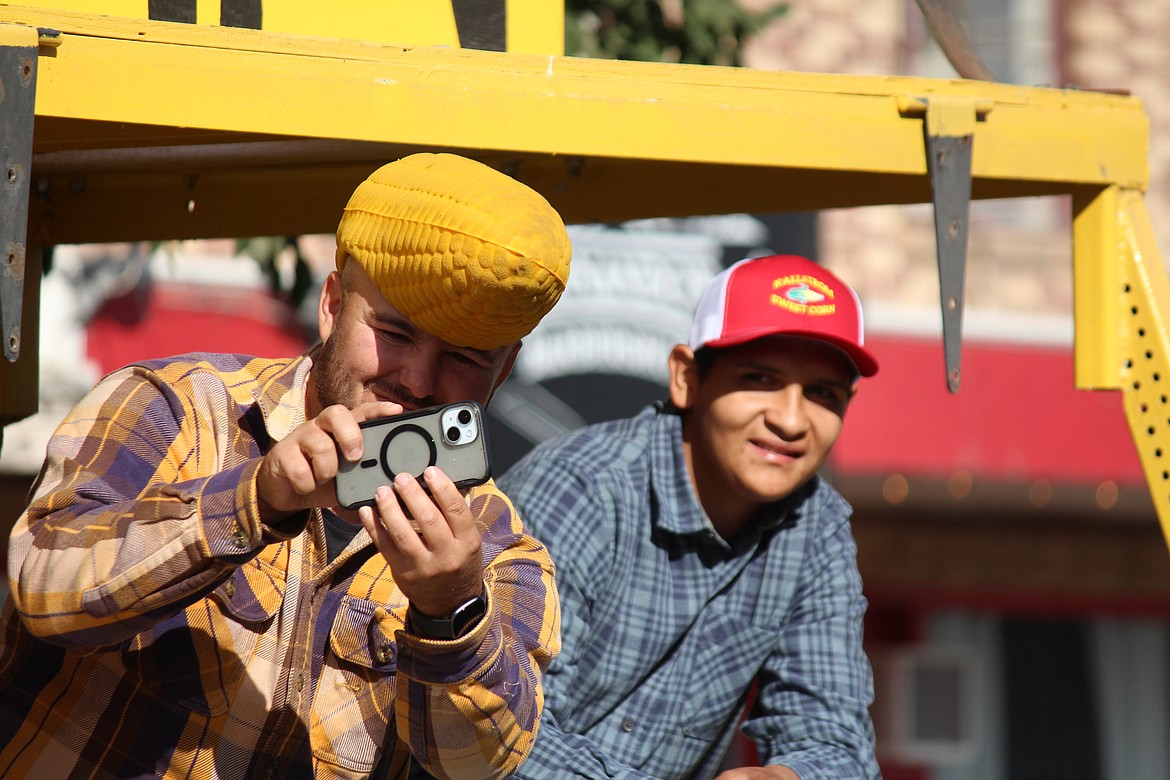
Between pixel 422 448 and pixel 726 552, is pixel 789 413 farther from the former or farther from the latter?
pixel 422 448

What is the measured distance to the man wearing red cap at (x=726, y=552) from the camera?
2592 mm

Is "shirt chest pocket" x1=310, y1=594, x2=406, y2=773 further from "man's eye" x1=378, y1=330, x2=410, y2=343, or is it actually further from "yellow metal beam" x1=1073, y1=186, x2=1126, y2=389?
"yellow metal beam" x1=1073, y1=186, x2=1126, y2=389

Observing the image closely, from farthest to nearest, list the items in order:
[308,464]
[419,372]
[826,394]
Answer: [826,394], [419,372], [308,464]

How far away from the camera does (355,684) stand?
1918 mm

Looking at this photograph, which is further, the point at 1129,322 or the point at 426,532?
the point at 1129,322

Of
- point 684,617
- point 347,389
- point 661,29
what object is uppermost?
point 661,29

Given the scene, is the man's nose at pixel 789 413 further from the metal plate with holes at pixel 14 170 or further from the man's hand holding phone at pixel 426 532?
the metal plate with holes at pixel 14 170

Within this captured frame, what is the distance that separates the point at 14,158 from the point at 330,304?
1.53ft

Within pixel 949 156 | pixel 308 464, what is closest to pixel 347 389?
pixel 308 464

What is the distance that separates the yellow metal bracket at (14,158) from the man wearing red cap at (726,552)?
1.06 metres

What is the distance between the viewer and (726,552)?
9.05 feet

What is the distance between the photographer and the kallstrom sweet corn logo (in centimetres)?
269

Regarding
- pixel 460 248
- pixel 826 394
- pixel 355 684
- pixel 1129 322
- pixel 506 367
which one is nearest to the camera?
pixel 460 248

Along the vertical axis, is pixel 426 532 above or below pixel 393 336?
below
